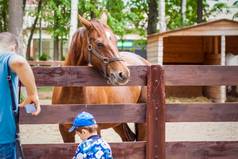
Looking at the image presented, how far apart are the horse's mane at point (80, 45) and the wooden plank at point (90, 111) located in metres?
0.57

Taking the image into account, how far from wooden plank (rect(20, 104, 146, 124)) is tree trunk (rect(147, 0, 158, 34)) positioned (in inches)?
1003

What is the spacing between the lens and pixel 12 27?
15.6m

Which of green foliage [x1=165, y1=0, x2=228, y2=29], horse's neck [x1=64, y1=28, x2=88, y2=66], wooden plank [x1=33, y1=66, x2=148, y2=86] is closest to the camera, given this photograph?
wooden plank [x1=33, y1=66, x2=148, y2=86]

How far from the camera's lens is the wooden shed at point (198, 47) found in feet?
60.2

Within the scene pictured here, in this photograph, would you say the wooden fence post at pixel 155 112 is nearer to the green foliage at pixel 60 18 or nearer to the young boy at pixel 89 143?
the young boy at pixel 89 143

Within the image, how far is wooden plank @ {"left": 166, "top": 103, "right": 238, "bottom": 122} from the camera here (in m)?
5.44

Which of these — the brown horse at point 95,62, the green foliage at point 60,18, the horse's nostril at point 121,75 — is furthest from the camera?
the green foliage at point 60,18

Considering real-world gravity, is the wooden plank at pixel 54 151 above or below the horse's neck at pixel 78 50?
below

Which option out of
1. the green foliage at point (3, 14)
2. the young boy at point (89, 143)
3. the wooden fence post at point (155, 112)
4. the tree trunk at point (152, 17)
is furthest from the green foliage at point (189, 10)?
the young boy at point (89, 143)

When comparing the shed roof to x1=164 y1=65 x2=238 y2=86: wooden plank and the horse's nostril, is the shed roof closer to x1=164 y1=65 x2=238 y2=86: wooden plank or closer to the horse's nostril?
x1=164 y1=65 x2=238 y2=86: wooden plank

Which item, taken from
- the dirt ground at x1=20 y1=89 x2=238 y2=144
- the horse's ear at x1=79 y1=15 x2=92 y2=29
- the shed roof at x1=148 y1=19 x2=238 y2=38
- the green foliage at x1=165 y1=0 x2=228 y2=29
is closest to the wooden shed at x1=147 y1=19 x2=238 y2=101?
the shed roof at x1=148 y1=19 x2=238 y2=38

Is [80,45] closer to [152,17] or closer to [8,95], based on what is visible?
[8,95]

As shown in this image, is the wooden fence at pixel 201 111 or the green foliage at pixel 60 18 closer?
the wooden fence at pixel 201 111

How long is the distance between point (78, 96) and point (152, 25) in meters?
25.5
